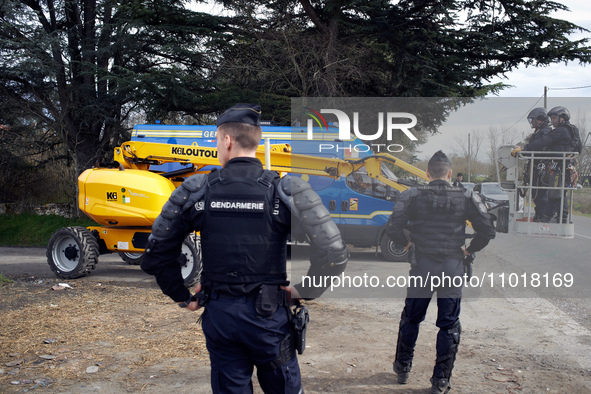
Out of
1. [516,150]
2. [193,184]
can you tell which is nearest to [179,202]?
[193,184]

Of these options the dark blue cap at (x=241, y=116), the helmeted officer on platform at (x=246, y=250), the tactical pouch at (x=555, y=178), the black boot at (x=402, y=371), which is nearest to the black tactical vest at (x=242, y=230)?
the helmeted officer on platform at (x=246, y=250)

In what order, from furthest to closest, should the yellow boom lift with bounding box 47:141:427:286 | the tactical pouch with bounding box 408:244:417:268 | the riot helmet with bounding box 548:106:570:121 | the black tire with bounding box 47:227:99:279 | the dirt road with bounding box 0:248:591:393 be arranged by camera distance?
the black tire with bounding box 47:227:99:279 < the yellow boom lift with bounding box 47:141:427:286 < the dirt road with bounding box 0:248:591:393 < the tactical pouch with bounding box 408:244:417:268 < the riot helmet with bounding box 548:106:570:121

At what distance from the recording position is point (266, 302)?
8.94 feet

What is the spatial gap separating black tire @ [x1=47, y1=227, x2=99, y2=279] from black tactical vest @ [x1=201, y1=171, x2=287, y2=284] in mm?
7143

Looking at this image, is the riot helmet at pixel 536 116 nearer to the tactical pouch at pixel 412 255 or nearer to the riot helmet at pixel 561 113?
the riot helmet at pixel 561 113

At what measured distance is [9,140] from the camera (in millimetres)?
16438

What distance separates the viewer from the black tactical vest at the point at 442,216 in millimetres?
4133

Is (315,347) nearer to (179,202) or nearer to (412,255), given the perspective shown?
(412,255)

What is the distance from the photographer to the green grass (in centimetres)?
1541

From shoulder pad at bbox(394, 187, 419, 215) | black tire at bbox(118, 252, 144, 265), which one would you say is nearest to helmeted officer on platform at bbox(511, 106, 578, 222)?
shoulder pad at bbox(394, 187, 419, 215)

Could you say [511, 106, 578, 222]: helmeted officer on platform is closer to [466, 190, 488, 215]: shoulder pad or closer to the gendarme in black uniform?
the gendarme in black uniform

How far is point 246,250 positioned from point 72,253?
7.65m

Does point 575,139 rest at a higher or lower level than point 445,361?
higher

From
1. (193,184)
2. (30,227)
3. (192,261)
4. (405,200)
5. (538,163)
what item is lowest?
(30,227)
